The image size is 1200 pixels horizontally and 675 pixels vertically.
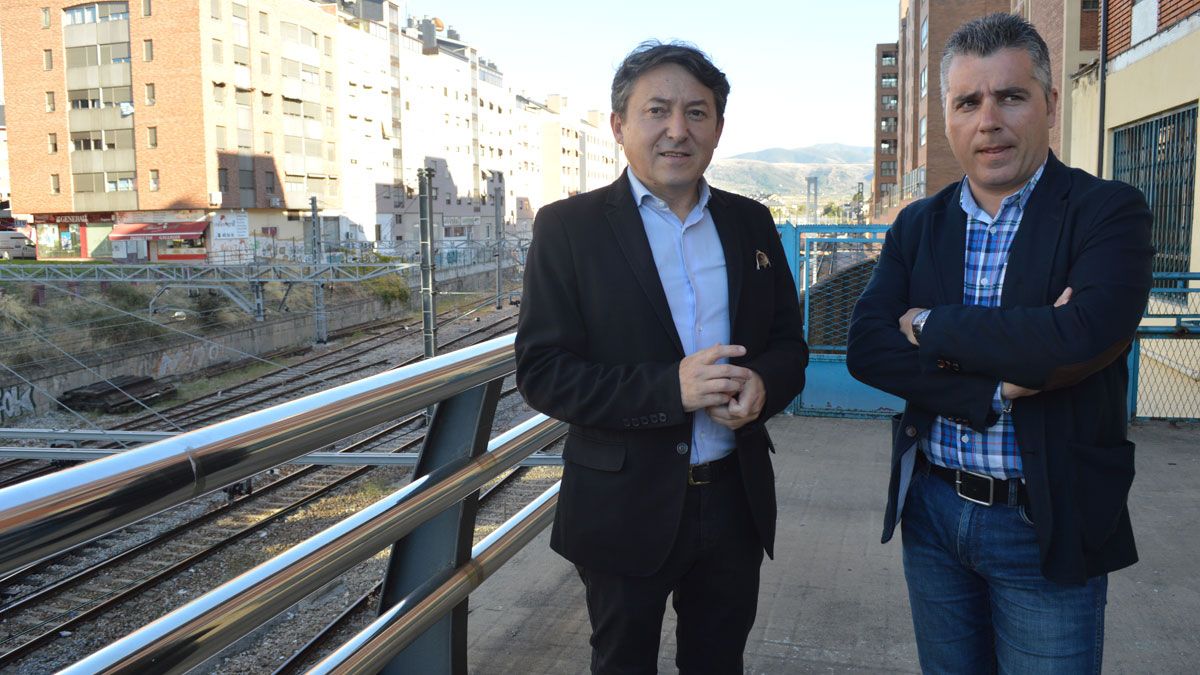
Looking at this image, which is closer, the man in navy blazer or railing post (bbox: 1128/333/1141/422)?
the man in navy blazer

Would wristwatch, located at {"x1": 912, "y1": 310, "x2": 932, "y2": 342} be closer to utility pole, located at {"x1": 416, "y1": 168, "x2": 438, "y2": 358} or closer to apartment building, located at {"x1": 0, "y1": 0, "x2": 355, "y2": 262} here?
utility pole, located at {"x1": 416, "y1": 168, "x2": 438, "y2": 358}

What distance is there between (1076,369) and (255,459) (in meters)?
1.44

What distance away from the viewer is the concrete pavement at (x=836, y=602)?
9.68ft

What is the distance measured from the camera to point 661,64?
215 centimetres

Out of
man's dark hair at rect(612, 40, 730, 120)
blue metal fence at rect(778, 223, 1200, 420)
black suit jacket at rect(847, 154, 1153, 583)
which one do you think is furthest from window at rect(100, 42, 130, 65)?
black suit jacket at rect(847, 154, 1153, 583)

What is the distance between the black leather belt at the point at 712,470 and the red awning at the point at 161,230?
4755 centimetres

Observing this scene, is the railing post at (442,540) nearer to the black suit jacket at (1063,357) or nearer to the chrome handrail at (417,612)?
the chrome handrail at (417,612)

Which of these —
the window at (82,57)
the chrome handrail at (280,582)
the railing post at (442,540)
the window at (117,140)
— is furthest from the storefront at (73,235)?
the chrome handrail at (280,582)

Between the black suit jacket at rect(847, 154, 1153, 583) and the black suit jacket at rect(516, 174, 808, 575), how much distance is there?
0.37m

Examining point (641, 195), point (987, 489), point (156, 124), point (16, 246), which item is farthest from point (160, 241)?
point (987, 489)

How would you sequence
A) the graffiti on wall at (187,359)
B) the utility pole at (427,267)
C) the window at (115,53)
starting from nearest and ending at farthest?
the utility pole at (427,267) < the graffiti on wall at (187,359) < the window at (115,53)

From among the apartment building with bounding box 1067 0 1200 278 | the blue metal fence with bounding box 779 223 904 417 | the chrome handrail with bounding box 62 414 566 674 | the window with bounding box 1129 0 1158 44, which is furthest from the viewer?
the window with bounding box 1129 0 1158 44

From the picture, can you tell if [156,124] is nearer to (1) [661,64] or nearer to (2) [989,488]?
(1) [661,64]

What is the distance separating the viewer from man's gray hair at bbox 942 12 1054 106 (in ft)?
6.40
